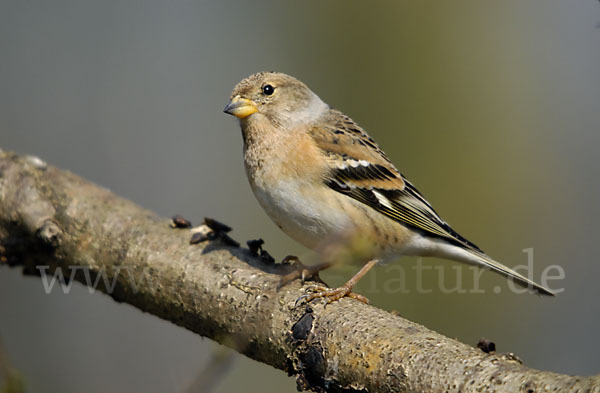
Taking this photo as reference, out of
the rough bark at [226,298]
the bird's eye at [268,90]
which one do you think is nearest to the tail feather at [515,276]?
the rough bark at [226,298]

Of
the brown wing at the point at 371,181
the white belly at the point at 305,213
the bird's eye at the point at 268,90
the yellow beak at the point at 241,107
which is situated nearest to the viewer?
the white belly at the point at 305,213

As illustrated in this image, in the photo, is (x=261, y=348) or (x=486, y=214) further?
(x=486, y=214)

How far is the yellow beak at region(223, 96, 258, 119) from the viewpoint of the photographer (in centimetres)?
424

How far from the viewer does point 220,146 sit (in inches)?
368

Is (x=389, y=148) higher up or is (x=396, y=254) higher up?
(x=389, y=148)

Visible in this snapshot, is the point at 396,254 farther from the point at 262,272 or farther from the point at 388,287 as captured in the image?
the point at 388,287

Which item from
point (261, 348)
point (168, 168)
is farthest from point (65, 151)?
point (261, 348)

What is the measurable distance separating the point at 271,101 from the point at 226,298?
1.73m

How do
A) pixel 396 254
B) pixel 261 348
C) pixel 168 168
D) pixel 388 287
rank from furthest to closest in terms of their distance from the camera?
pixel 168 168 < pixel 388 287 < pixel 396 254 < pixel 261 348

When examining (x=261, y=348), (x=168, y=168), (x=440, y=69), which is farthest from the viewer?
(x=168, y=168)

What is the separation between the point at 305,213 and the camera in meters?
3.74

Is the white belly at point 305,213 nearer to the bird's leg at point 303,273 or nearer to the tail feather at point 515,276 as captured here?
the bird's leg at point 303,273

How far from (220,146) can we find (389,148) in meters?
2.95

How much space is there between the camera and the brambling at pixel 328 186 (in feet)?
12.4
